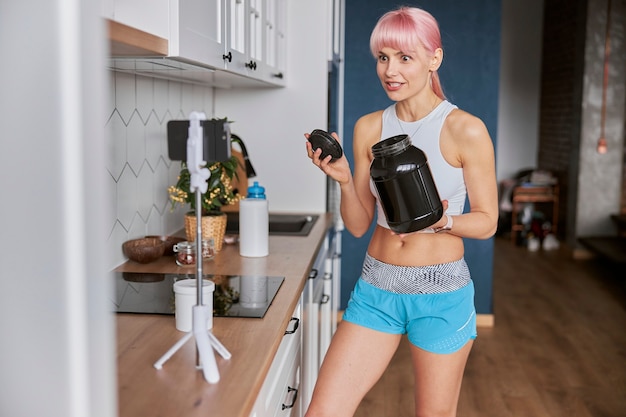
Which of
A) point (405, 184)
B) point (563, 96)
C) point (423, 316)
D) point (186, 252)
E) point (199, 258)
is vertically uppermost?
point (563, 96)

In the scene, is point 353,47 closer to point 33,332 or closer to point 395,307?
point 395,307

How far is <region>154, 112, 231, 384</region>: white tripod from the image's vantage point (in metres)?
1.32

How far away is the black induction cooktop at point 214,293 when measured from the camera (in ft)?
5.98

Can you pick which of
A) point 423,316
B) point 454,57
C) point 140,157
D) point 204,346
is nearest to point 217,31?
point 140,157

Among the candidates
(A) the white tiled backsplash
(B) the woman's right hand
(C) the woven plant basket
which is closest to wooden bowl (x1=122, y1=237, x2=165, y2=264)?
(A) the white tiled backsplash

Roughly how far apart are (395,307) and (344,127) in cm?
278

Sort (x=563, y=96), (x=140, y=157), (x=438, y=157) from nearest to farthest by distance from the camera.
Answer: (x=438, y=157) → (x=140, y=157) → (x=563, y=96)

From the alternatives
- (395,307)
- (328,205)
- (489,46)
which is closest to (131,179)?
(395,307)

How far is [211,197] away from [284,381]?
0.88 metres

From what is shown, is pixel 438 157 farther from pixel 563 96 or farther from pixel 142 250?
pixel 563 96

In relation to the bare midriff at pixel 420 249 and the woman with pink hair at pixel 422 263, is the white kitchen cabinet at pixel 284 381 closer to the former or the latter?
the woman with pink hair at pixel 422 263

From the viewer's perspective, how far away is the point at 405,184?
176 centimetres

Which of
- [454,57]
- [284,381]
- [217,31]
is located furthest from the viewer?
[454,57]

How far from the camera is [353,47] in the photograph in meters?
4.61
